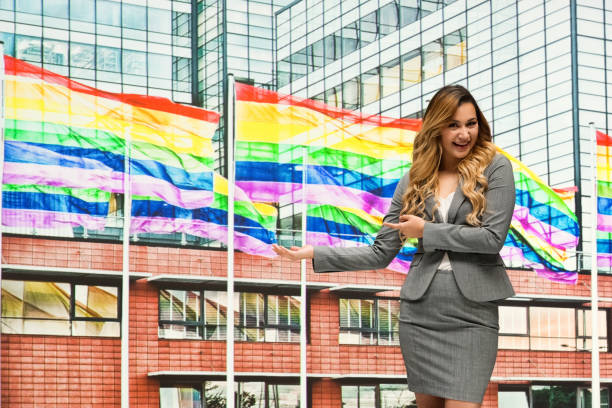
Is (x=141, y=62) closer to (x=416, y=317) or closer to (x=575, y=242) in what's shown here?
(x=575, y=242)

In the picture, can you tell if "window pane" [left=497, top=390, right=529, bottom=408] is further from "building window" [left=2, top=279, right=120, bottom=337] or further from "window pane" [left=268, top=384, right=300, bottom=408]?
"building window" [left=2, top=279, right=120, bottom=337]

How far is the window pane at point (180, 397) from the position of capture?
14508 millimetres

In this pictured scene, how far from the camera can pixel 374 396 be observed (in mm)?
16406

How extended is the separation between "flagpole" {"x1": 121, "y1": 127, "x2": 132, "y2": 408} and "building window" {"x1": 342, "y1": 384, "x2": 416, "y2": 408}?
3.78 m

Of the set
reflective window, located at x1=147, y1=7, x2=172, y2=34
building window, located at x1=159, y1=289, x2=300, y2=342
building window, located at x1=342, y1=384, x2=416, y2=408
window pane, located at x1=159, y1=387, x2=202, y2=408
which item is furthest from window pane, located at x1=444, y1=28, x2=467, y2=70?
window pane, located at x1=159, y1=387, x2=202, y2=408

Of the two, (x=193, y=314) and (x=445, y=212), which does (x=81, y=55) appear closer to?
(x=193, y=314)

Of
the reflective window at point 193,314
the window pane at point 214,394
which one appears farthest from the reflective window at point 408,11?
the window pane at point 214,394

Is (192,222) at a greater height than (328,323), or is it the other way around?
(192,222)

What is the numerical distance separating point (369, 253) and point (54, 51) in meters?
13.3

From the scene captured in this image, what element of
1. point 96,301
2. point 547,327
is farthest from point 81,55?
point 547,327

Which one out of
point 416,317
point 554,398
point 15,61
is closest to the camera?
point 416,317

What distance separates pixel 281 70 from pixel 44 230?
4.73 m

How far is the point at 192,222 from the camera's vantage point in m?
13.9

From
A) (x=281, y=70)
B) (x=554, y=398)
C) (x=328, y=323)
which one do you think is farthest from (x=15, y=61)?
(x=554, y=398)
